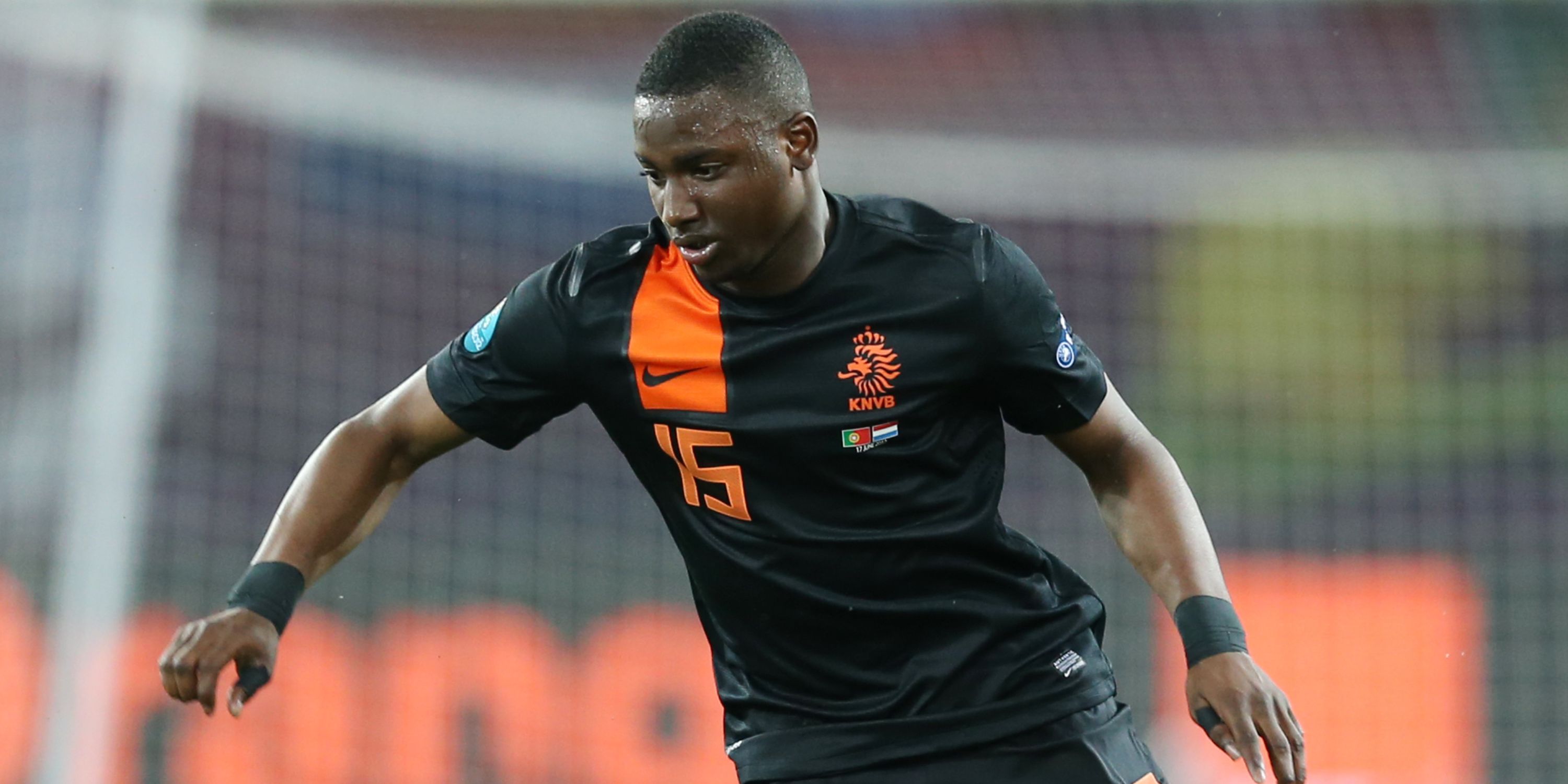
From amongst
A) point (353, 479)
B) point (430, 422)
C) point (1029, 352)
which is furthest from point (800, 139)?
point (353, 479)

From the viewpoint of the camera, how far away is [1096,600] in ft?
9.92

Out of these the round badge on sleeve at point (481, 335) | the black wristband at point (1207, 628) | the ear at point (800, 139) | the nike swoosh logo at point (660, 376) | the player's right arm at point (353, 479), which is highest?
the ear at point (800, 139)

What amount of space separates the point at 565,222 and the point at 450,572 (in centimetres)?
161

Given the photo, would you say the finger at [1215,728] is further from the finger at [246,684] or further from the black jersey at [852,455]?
the finger at [246,684]

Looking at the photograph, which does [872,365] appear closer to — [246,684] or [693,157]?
[693,157]

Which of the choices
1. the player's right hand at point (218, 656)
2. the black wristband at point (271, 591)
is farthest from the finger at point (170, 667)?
the black wristband at point (271, 591)

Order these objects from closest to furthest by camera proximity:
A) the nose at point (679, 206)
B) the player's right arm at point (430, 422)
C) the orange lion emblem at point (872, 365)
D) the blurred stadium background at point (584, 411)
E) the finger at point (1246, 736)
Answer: the finger at point (1246, 736), the nose at point (679, 206), the orange lion emblem at point (872, 365), the player's right arm at point (430, 422), the blurred stadium background at point (584, 411)

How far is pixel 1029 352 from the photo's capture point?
285 centimetres

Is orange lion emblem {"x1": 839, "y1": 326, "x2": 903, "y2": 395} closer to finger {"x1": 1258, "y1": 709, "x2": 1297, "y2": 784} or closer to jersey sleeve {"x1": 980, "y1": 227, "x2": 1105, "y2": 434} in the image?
jersey sleeve {"x1": 980, "y1": 227, "x2": 1105, "y2": 434}

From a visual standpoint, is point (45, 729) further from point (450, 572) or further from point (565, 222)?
point (565, 222)

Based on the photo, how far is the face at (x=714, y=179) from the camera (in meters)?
2.73

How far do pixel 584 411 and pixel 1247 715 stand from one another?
5395mm

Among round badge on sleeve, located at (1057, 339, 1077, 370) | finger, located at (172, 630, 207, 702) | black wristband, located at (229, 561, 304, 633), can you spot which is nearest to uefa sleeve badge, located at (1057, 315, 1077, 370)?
round badge on sleeve, located at (1057, 339, 1077, 370)

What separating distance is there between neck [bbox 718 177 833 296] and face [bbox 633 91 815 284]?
4 centimetres
